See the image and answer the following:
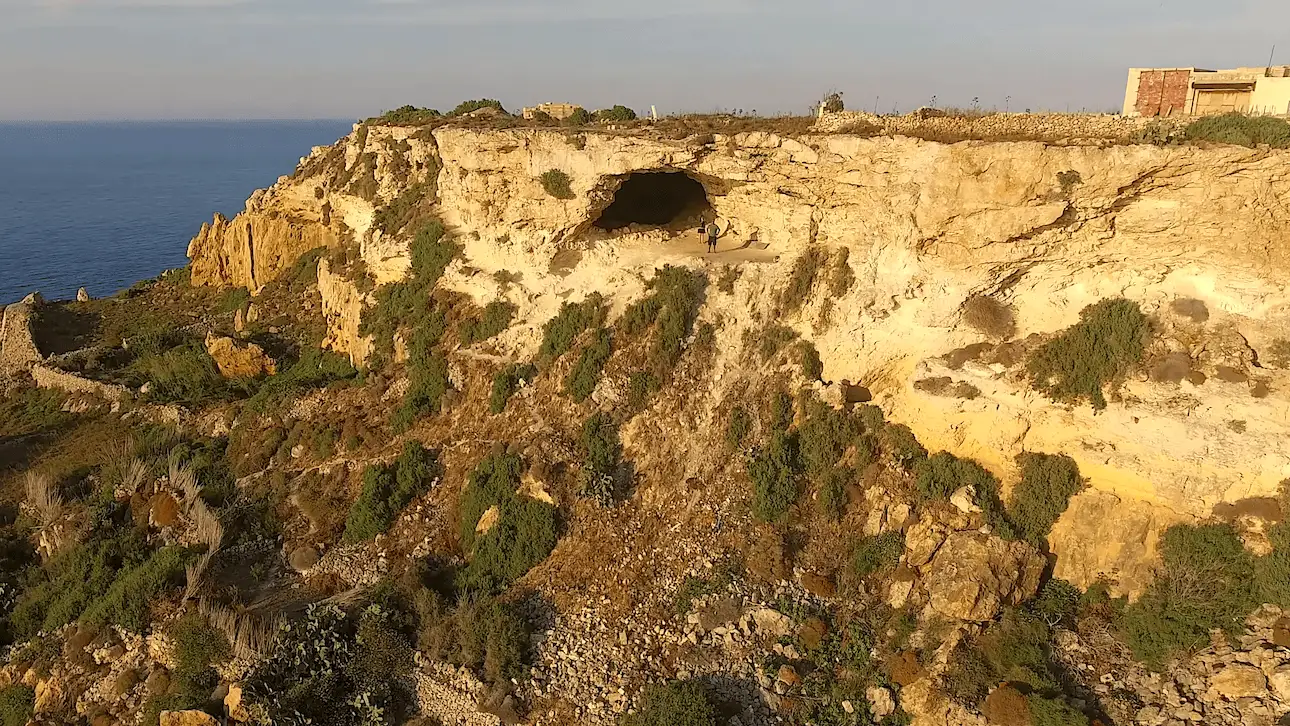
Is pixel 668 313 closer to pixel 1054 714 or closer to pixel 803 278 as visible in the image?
pixel 803 278

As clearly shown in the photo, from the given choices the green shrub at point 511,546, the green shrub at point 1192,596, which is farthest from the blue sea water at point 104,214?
the green shrub at point 1192,596

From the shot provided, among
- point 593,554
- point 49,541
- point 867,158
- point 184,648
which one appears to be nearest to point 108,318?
point 49,541

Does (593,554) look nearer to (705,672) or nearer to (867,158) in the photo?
(705,672)

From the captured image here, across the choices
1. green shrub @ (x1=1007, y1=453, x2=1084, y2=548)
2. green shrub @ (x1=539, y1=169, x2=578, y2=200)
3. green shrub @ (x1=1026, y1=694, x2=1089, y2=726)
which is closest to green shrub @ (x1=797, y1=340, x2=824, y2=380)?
green shrub @ (x1=1007, y1=453, x2=1084, y2=548)

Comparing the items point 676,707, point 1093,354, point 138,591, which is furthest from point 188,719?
point 1093,354

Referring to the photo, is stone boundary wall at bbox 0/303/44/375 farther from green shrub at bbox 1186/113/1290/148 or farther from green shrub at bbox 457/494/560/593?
green shrub at bbox 1186/113/1290/148

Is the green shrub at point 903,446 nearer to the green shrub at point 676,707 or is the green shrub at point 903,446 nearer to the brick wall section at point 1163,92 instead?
the green shrub at point 676,707
